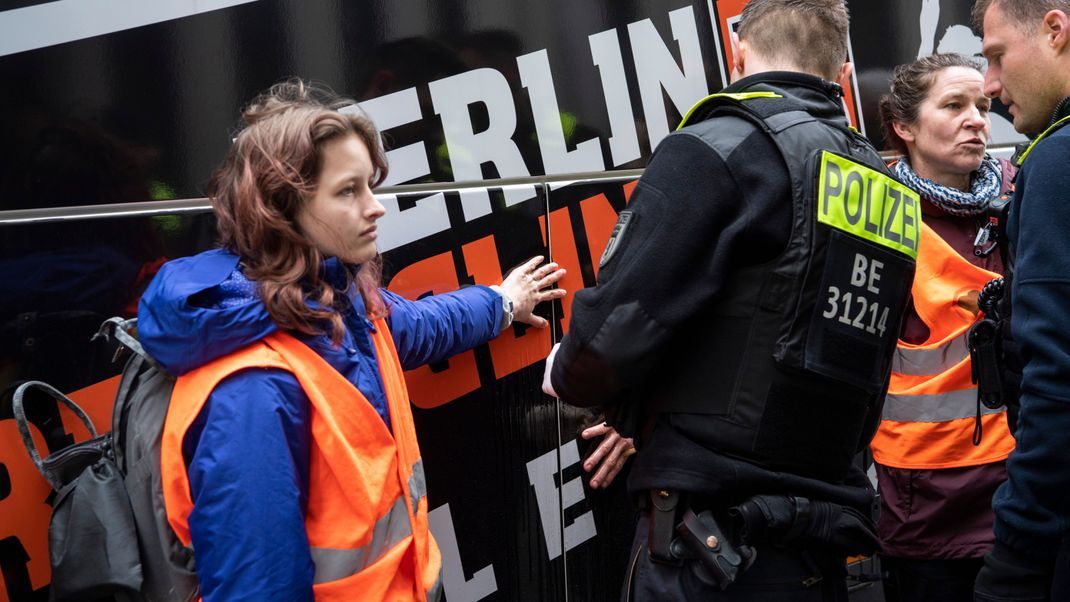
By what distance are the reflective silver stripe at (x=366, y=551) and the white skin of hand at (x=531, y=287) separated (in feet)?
2.90

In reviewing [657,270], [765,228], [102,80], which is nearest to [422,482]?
[657,270]

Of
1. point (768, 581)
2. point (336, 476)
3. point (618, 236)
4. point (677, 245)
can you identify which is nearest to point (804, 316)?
point (677, 245)

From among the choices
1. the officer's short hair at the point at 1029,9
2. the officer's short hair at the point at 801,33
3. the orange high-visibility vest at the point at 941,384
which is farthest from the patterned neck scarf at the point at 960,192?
the officer's short hair at the point at 801,33

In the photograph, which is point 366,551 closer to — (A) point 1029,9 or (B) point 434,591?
(B) point 434,591

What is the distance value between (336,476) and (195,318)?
15.7 inches

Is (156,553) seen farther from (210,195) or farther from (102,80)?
(102,80)

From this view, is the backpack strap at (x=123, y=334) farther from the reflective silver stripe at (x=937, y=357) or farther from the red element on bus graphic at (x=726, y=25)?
the reflective silver stripe at (x=937, y=357)

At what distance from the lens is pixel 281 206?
2.02 metres

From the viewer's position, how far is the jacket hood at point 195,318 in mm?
1848

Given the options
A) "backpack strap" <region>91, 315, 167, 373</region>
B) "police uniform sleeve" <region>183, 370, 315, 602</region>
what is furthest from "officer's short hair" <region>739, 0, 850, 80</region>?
"backpack strap" <region>91, 315, 167, 373</region>

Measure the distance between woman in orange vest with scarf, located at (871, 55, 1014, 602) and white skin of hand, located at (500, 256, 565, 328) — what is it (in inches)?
41.2

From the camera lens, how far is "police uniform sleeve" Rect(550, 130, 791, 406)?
202 centimetres

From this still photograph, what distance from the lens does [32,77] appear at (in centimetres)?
211

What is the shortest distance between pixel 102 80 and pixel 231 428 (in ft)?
2.90
